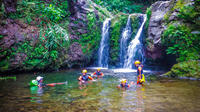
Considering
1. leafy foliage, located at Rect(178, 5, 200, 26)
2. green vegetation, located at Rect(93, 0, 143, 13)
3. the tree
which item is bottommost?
leafy foliage, located at Rect(178, 5, 200, 26)

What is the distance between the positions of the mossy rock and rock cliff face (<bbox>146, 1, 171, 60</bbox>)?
130 inches

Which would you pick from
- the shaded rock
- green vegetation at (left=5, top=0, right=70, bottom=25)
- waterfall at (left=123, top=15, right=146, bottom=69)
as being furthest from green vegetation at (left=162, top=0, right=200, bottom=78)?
green vegetation at (left=5, top=0, right=70, bottom=25)

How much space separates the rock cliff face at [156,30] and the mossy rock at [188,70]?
331cm

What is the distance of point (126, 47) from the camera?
675 inches

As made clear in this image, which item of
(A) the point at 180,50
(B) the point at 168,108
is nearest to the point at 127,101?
(B) the point at 168,108

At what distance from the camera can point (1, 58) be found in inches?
432

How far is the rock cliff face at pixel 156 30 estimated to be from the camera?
14.2m

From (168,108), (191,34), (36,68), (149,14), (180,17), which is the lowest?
(168,108)

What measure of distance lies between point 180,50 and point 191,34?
1.35 m

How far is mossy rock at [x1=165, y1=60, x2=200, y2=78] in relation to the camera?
32.8ft

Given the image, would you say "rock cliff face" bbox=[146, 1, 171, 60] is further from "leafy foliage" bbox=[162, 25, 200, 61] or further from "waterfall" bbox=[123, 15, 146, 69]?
"leafy foliage" bbox=[162, 25, 200, 61]

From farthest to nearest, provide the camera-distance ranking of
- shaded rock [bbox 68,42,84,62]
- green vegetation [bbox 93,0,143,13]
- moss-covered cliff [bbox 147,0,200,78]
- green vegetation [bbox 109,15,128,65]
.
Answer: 1. green vegetation [bbox 93,0,143,13]
2. green vegetation [bbox 109,15,128,65]
3. shaded rock [bbox 68,42,84,62]
4. moss-covered cliff [bbox 147,0,200,78]

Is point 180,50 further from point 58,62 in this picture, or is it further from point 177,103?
point 58,62

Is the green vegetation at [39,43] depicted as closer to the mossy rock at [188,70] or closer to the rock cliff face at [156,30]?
the rock cliff face at [156,30]
